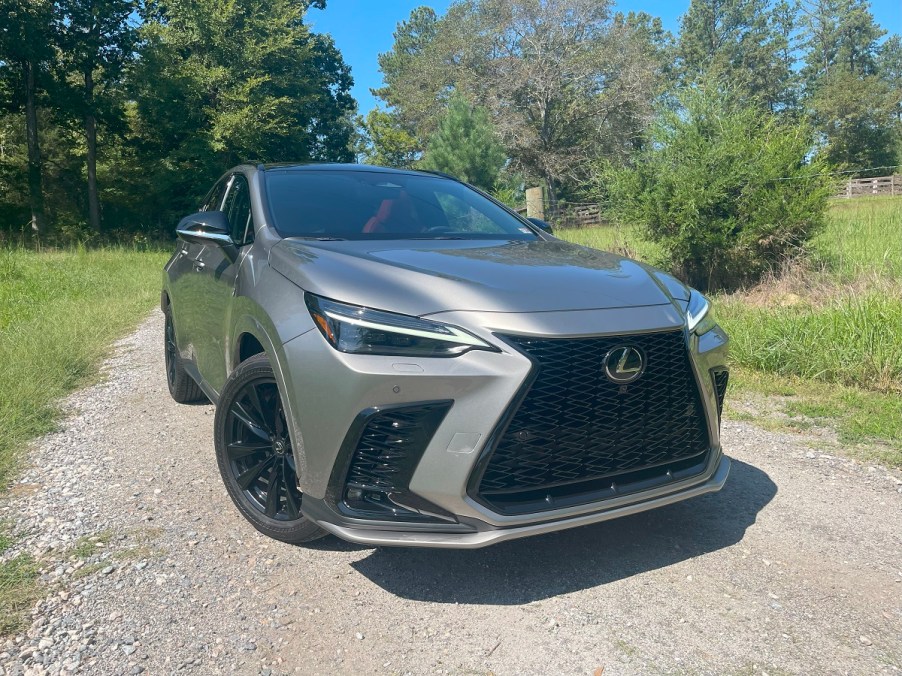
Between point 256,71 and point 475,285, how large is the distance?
3176 centimetres

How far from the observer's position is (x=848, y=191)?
33.4 ft

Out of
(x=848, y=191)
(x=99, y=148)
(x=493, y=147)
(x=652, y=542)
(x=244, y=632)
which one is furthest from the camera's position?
(x=99, y=148)

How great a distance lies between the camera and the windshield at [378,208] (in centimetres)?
370

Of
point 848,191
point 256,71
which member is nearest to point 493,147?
point 256,71

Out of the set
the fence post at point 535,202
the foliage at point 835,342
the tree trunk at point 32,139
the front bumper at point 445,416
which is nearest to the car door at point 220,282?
the front bumper at point 445,416

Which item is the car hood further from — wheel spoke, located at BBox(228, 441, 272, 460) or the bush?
the bush

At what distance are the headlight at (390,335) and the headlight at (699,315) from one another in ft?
3.19

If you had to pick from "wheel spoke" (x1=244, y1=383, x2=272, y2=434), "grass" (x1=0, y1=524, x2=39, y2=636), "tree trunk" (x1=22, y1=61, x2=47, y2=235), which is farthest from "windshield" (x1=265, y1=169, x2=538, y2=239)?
"tree trunk" (x1=22, y1=61, x2=47, y2=235)

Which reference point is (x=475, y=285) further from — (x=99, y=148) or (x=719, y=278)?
(x=99, y=148)

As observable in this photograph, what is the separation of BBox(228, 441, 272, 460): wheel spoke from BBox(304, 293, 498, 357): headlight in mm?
782

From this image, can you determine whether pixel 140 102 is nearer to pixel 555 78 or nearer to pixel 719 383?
pixel 555 78

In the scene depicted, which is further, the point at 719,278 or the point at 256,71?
the point at 256,71

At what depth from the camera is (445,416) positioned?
2.47m

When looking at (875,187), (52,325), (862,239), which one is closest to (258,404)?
(52,325)
